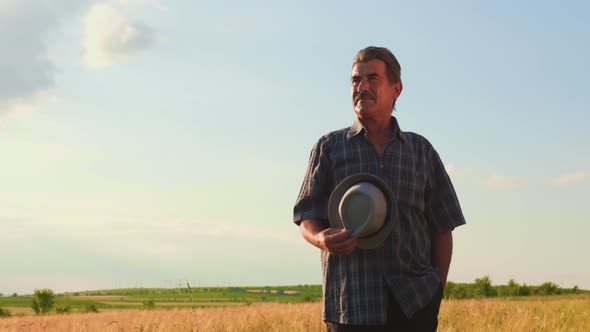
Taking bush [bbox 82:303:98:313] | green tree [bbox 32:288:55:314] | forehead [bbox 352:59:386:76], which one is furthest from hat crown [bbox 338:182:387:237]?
green tree [bbox 32:288:55:314]

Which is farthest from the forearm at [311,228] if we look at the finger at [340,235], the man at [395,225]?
the finger at [340,235]

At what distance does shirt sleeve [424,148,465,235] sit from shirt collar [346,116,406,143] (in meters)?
0.32

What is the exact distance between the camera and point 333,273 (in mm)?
3879

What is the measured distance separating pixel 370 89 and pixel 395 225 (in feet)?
2.65

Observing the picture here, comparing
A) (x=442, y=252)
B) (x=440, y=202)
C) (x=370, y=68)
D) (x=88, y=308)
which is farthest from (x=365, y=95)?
(x=88, y=308)

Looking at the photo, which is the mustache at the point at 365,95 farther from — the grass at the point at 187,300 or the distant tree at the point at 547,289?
the distant tree at the point at 547,289

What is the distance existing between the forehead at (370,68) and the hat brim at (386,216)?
2.08ft

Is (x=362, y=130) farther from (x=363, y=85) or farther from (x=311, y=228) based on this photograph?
(x=311, y=228)

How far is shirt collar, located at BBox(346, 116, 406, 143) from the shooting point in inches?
158

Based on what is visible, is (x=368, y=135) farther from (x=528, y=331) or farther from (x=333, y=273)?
(x=528, y=331)

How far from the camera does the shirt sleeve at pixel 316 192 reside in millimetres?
3961

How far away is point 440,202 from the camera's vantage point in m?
4.24

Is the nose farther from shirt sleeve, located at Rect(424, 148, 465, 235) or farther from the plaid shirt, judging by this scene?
shirt sleeve, located at Rect(424, 148, 465, 235)

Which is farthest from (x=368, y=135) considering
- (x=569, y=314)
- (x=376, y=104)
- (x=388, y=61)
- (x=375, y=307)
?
(x=569, y=314)
